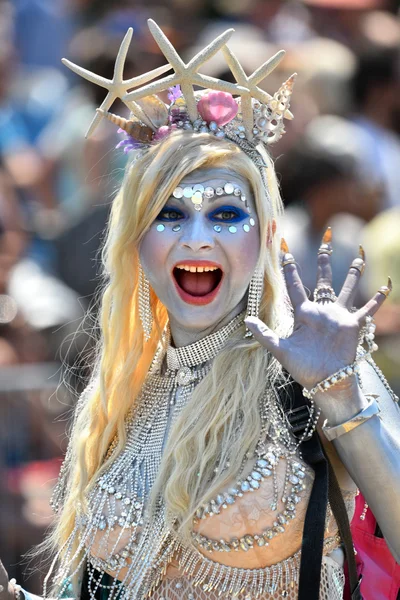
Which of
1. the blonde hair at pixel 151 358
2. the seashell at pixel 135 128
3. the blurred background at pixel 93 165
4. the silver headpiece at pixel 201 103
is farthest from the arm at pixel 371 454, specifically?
the blurred background at pixel 93 165

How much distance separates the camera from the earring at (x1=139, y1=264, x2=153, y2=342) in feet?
9.36

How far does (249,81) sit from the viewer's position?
2.65 meters

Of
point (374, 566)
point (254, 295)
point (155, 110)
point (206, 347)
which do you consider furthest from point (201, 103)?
point (374, 566)

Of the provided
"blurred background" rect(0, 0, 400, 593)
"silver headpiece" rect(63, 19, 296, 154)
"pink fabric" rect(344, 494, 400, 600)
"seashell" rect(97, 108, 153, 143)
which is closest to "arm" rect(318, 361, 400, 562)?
"pink fabric" rect(344, 494, 400, 600)

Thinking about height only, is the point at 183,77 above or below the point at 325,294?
above

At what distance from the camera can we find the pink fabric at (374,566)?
2.71 metres

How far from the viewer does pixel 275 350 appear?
7.57 ft

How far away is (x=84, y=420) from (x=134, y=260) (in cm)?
50

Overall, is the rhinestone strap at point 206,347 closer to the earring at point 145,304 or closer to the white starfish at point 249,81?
the earring at point 145,304

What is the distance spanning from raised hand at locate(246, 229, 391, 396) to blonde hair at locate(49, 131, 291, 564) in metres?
0.32

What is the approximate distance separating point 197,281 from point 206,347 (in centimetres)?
19

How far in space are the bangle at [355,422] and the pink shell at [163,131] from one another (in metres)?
0.96

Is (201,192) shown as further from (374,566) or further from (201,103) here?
(374,566)

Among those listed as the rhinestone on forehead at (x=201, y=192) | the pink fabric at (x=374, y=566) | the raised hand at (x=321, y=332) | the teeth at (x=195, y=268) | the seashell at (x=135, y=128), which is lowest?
the pink fabric at (x=374, y=566)
